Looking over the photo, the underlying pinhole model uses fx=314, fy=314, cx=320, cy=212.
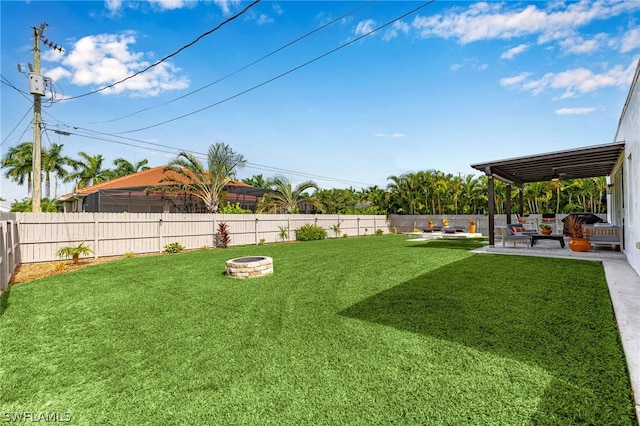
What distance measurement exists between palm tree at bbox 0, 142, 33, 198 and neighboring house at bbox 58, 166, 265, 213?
4334 millimetres

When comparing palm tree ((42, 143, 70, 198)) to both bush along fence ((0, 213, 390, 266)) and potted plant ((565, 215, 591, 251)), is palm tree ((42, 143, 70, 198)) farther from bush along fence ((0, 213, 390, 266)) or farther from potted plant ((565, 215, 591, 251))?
potted plant ((565, 215, 591, 251))

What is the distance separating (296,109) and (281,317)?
47.4 feet

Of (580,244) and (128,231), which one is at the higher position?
(128,231)

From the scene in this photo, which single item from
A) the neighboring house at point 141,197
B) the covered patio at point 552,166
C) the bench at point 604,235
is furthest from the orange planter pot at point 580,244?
the neighboring house at point 141,197

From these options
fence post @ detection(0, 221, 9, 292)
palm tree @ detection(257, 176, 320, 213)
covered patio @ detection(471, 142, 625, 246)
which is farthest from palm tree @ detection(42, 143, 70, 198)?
covered patio @ detection(471, 142, 625, 246)

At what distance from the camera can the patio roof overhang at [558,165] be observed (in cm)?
920

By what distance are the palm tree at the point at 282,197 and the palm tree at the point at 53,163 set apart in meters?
19.2

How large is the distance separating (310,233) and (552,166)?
1144 centimetres

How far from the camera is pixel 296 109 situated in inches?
668

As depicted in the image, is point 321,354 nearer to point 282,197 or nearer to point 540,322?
point 540,322

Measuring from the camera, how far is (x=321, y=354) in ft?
10.4

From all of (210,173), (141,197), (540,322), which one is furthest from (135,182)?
(540,322)

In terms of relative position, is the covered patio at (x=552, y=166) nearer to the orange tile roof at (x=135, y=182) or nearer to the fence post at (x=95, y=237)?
the fence post at (x=95, y=237)

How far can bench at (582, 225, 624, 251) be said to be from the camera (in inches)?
369
